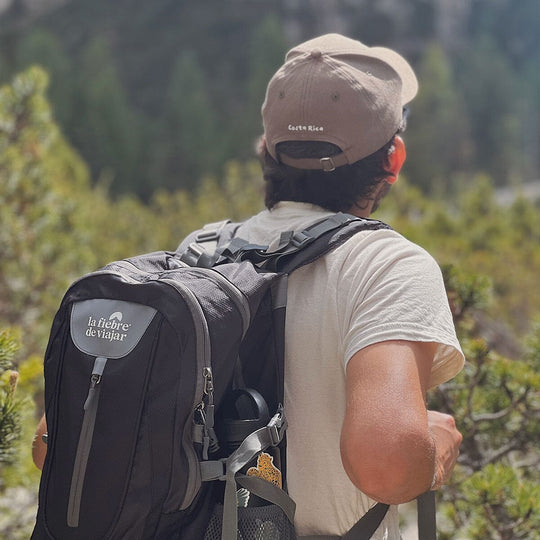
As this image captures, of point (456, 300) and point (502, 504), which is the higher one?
point (456, 300)

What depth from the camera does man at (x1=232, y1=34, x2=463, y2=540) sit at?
3.91 ft

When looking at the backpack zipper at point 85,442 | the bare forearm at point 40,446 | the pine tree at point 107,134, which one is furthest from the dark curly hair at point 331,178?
the pine tree at point 107,134

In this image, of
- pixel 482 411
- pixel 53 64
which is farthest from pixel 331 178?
pixel 53 64

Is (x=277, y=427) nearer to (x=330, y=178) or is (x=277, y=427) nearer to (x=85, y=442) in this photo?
(x=85, y=442)

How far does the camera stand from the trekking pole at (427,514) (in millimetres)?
1439

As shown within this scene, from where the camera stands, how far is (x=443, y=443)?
1389 millimetres

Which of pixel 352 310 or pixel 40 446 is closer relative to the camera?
pixel 352 310

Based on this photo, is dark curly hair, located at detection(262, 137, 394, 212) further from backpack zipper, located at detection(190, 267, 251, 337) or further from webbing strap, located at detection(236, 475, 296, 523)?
webbing strap, located at detection(236, 475, 296, 523)

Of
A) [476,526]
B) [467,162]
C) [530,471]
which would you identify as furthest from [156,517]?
[467,162]

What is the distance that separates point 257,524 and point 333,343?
0.32 metres

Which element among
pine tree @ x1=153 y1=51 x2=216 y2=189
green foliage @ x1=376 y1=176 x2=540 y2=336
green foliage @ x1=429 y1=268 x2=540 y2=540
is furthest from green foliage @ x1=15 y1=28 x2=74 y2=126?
green foliage @ x1=429 y1=268 x2=540 y2=540

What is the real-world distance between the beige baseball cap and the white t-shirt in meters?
0.21

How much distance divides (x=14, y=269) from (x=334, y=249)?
3019mm

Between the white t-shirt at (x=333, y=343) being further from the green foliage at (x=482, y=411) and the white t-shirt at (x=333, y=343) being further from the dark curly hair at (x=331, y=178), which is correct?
the green foliage at (x=482, y=411)
